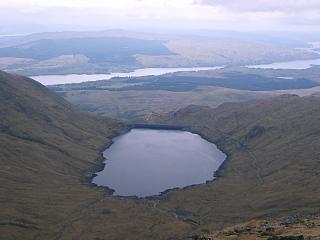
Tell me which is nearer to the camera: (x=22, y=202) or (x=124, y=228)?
(x=124, y=228)

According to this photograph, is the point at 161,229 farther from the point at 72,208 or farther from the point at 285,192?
the point at 285,192

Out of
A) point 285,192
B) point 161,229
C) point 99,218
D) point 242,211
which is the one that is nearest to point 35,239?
point 99,218

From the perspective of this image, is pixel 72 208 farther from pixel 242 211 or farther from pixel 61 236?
pixel 242 211

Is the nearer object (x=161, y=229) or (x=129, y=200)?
(x=161, y=229)

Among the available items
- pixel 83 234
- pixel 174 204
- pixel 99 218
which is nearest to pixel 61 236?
pixel 83 234

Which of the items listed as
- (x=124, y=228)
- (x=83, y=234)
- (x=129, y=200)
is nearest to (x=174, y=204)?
(x=129, y=200)

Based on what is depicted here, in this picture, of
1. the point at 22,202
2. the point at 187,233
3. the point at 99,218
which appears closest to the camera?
the point at 187,233

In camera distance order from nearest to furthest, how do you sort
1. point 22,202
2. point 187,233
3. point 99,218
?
1. point 187,233
2. point 99,218
3. point 22,202

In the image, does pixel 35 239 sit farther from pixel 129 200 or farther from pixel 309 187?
pixel 309 187
